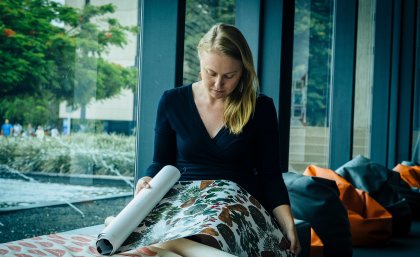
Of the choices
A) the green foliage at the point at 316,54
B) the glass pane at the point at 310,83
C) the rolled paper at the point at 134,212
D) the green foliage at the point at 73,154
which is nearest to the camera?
the rolled paper at the point at 134,212

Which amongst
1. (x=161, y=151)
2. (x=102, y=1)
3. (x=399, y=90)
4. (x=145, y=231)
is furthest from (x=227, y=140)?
(x=399, y=90)

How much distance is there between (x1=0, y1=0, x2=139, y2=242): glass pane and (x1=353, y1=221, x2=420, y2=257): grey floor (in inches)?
71.2

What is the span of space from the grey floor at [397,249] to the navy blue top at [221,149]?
1848mm

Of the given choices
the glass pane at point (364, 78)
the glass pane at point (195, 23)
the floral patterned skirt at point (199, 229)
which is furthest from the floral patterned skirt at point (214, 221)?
the glass pane at point (364, 78)

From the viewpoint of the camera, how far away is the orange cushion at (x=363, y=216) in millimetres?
3842

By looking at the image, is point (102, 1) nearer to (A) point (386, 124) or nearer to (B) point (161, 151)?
(B) point (161, 151)

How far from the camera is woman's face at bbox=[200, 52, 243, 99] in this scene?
6.41 ft

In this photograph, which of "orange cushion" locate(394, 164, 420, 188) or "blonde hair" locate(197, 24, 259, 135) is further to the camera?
"orange cushion" locate(394, 164, 420, 188)

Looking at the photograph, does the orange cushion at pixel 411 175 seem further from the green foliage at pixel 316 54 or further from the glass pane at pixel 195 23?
the glass pane at pixel 195 23

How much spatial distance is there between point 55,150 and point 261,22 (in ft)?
6.00

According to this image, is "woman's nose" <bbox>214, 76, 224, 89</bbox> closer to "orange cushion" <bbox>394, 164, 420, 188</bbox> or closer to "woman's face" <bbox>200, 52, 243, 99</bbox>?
"woman's face" <bbox>200, 52, 243, 99</bbox>

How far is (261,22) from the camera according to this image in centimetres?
364

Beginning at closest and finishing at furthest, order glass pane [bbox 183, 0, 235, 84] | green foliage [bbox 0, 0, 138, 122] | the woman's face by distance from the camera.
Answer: the woman's face, green foliage [bbox 0, 0, 138, 122], glass pane [bbox 183, 0, 235, 84]

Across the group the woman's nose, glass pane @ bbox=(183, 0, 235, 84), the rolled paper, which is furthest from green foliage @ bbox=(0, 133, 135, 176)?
the woman's nose
